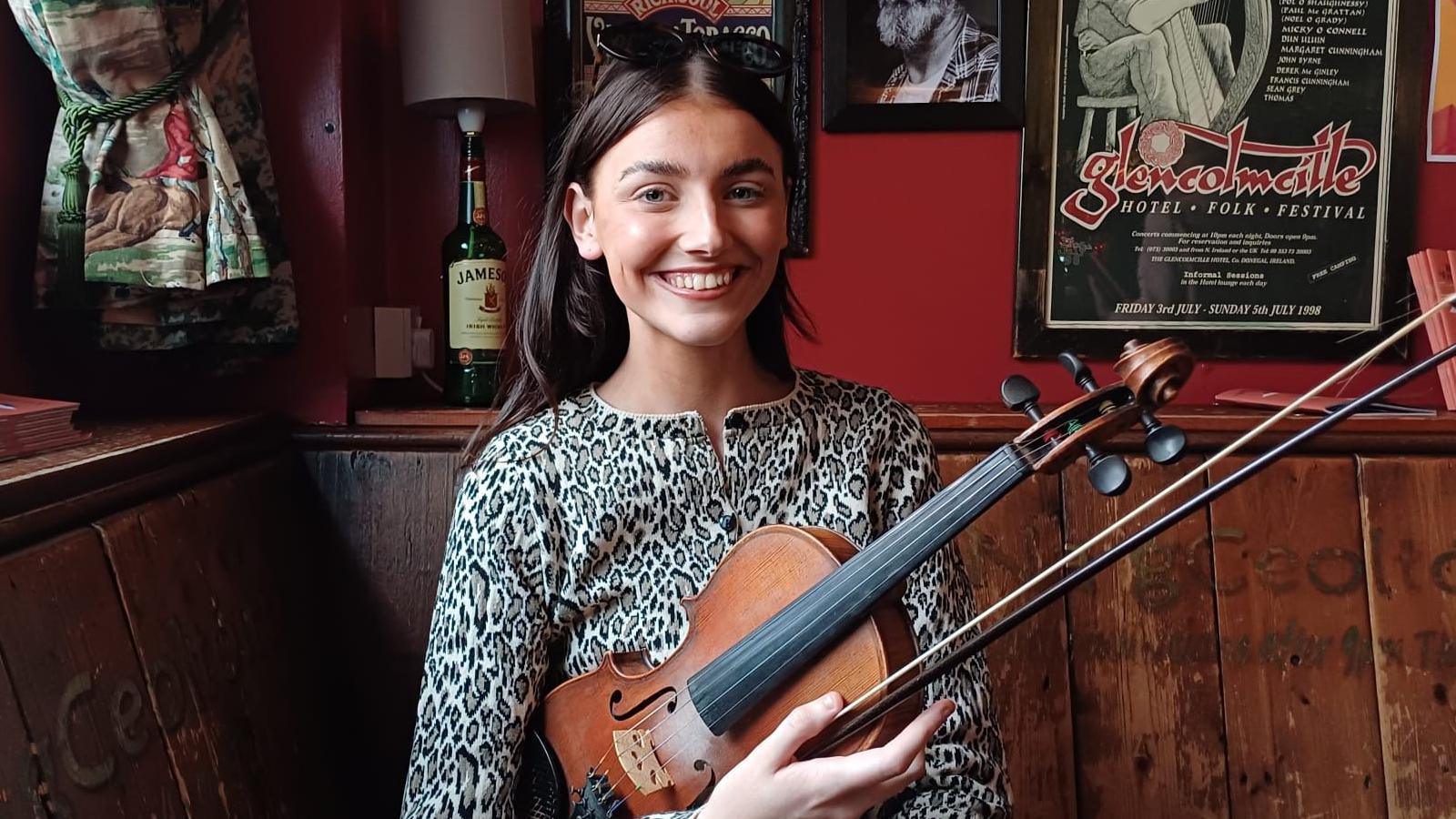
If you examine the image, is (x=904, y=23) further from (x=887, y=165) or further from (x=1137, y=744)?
(x=1137, y=744)

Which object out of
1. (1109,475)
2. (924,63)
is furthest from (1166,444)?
(924,63)

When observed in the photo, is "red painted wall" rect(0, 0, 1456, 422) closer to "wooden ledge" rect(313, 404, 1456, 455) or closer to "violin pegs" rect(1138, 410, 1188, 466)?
"wooden ledge" rect(313, 404, 1456, 455)

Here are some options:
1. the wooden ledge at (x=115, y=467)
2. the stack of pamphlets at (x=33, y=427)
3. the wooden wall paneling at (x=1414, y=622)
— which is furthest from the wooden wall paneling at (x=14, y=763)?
the wooden wall paneling at (x=1414, y=622)

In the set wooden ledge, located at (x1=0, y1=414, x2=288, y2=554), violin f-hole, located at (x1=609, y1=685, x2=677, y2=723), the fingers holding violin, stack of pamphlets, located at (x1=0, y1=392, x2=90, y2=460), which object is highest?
stack of pamphlets, located at (x1=0, y1=392, x2=90, y2=460)

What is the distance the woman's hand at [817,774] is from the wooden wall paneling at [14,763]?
1.80ft

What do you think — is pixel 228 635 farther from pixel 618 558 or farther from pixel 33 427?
pixel 618 558

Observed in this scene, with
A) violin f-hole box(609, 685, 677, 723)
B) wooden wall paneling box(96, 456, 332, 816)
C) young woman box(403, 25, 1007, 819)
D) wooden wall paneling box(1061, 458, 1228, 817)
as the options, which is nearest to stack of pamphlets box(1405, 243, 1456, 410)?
wooden wall paneling box(1061, 458, 1228, 817)

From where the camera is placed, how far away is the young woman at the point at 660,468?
98cm

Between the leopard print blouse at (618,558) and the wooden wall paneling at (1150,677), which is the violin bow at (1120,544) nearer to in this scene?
the leopard print blouse at (618,558)

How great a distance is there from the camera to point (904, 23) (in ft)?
5.77

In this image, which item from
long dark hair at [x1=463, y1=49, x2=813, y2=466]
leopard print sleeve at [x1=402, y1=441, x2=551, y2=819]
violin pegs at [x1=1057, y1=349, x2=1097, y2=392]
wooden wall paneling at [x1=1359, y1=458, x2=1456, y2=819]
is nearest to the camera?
violin pegs at [x1=1057, y1=349, x2=1097, y2=392]

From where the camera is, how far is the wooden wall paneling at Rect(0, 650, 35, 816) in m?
0.77

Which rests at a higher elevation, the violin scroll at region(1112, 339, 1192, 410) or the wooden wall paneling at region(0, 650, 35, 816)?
the violin scroll at region(1112, 339, 1192, 410)

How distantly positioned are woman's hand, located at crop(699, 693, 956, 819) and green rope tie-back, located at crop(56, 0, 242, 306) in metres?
1.07
